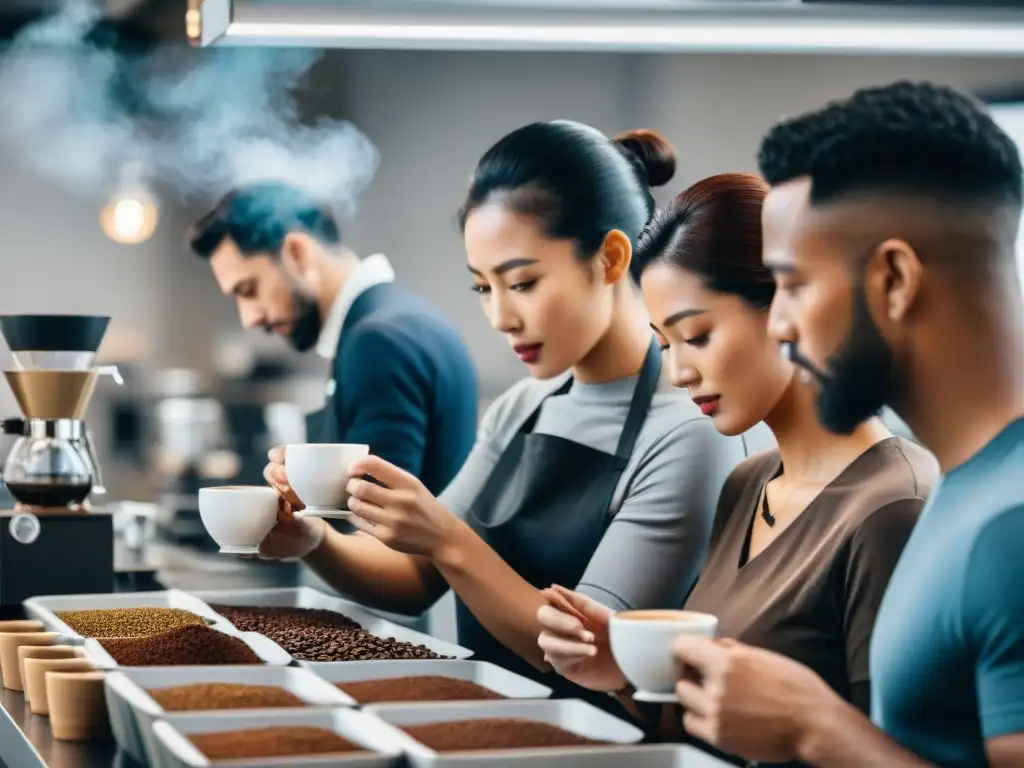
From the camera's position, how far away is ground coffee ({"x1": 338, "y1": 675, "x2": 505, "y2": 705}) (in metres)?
1.68

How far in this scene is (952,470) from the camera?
4.55ft

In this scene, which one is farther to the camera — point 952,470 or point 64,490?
point 64,490

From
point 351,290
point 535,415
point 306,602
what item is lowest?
point 306,602

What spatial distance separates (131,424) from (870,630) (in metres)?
4.36

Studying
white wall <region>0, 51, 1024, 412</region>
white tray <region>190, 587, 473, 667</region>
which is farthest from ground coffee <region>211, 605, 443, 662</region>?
white wall <region>0, 51, 1024, 412</region>

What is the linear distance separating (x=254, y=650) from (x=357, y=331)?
57.4 inches

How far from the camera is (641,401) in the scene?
2.22 meters

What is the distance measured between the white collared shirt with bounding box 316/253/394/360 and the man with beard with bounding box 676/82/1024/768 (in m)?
2.28

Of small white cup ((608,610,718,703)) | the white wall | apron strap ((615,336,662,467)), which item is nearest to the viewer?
small white cup ((608,610,718,703))

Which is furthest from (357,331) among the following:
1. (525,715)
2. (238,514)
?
(525,715)

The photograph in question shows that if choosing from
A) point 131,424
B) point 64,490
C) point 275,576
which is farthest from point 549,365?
point 131,424

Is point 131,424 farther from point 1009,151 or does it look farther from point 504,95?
point 1009,151

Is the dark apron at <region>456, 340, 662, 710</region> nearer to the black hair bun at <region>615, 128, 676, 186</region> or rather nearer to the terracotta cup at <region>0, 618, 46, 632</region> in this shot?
the black hair bun at <region>615, 128, 676, 186</region>

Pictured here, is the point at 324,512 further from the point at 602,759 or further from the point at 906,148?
the point at 906,148
